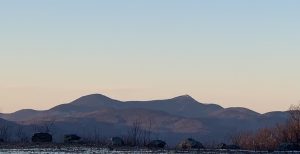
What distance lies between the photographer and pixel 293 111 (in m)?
79.1

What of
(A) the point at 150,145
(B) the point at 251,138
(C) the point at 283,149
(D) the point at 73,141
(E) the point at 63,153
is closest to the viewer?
(E) the point at 63,153

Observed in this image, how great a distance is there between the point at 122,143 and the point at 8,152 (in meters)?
17.5

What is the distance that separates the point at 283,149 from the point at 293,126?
11400 millimetres

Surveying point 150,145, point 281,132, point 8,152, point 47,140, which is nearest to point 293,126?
point 281,132

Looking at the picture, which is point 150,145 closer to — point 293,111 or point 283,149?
point 283,149

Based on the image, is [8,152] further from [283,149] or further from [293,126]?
[293,126]

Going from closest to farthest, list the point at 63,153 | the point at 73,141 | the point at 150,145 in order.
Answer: the point at 63,153, the point at 150,145, the point at 73,141

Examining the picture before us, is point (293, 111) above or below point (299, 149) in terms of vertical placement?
above

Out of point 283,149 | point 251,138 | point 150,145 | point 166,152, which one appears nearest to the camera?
point 166,152

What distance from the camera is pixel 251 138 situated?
263 ft

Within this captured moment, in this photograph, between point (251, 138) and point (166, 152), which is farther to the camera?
point (251, 138)

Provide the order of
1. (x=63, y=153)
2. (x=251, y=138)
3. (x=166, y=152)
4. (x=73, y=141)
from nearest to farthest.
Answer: (x=63, y=153) < (x=166, y=152) < (x=73, y=141) < (x=251, y=138)

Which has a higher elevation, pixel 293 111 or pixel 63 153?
pixel 293 111

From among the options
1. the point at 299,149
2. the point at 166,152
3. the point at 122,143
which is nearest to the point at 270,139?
the point at 299,149
